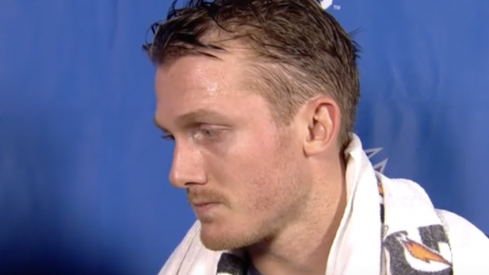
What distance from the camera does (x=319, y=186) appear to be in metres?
0.84

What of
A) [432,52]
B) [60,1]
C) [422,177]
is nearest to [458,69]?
[432,52]

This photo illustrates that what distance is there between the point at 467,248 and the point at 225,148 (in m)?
0.28

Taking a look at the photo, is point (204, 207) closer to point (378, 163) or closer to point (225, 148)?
point (225, 148)

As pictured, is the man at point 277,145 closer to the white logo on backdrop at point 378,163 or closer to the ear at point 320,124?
the ear at point 320,124

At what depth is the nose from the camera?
2.58 feet

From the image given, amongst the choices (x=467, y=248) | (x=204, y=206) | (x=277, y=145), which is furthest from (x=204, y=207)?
(x=467, y=248)

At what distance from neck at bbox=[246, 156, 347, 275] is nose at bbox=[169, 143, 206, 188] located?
13cm

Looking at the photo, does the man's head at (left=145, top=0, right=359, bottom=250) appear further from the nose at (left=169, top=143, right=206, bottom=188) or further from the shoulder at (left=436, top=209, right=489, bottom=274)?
the shoulder at (left=436, top=209, right=489, bottom=274)

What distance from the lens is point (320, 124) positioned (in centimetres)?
82

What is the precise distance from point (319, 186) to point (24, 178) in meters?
0.47

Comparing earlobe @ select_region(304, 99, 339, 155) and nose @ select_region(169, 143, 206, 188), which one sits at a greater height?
earlobe @ select_region(304, 99, 339, 155)

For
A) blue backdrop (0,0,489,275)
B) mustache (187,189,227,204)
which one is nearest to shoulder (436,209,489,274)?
mustache (187,189,227,204)

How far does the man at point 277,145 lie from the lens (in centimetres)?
78

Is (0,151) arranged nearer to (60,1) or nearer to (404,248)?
(60,1)
